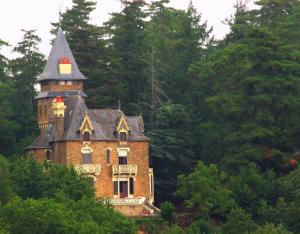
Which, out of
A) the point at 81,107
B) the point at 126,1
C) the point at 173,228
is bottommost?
the point at 173,228

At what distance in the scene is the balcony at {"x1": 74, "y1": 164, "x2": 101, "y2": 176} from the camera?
115250 mm

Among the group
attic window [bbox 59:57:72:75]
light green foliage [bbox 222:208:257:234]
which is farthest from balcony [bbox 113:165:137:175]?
light green foliage [bbox 222:208:257:234]

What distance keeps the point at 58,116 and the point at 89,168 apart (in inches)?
165

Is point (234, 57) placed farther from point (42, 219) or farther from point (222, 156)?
point (42, 219)

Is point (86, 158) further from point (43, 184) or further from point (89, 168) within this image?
point (43, 184)

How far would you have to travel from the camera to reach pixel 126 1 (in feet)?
439

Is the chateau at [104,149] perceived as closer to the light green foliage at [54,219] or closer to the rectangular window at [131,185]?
the rectangular window at [131,185]

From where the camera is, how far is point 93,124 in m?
117

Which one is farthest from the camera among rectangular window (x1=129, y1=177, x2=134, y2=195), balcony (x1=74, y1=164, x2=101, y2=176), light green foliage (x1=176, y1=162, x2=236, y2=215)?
rectangular window (x1=129, y1=177, x2=134, y2=195)

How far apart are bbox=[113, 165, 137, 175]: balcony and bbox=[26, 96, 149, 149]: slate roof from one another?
6.16 ft

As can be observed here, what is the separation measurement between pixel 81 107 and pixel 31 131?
10469 mm

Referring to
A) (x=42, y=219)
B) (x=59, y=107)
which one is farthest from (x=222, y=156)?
(x=42, y=219)

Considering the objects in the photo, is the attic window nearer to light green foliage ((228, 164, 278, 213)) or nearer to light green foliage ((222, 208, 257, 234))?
light green foliage ((228, 164, 278, 213))

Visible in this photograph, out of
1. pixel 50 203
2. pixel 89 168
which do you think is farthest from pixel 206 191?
pixel 50 203
